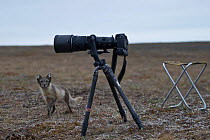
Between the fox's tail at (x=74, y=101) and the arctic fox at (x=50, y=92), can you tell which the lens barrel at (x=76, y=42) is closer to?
the arctic fox at (x=50, y=92)

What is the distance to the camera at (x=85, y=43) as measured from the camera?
6434mm

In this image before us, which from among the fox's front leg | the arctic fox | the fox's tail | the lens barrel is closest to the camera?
the lens barrel

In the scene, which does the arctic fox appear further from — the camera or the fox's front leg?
the camera

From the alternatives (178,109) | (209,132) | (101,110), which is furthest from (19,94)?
(209,132)

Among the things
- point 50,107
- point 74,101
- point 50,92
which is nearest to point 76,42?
point 50,107

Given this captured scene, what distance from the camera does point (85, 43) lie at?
646 centimetres

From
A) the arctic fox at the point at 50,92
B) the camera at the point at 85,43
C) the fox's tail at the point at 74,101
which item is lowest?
the fox's tail at the point at 74,101

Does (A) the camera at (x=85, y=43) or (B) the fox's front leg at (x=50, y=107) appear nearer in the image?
(A) the camera at (x=85, y=43)

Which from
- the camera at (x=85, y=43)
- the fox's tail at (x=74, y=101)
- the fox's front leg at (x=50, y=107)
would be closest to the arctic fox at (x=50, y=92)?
the fox's front leg at (x=50, y=107)

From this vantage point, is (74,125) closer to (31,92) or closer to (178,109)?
(178,109)

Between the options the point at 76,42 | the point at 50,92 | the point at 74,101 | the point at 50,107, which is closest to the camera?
the point at 76,42

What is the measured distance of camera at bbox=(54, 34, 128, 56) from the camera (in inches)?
253

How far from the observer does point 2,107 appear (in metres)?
10.0

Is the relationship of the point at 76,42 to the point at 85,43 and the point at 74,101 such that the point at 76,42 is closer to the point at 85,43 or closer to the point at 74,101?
the point at 85,43
